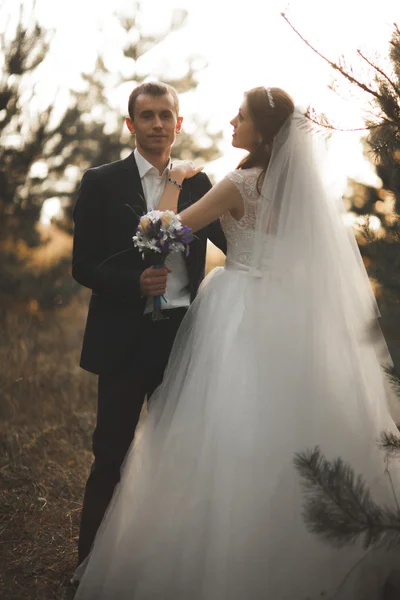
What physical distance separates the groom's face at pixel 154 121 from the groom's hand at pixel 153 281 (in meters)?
0.71

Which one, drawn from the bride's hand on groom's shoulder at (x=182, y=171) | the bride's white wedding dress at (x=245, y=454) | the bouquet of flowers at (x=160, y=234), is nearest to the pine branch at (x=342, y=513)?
the bride's white wedding dress at (x=245, y=454)

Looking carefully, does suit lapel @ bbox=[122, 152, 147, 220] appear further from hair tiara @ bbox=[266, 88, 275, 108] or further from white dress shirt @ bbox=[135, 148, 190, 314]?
hair tiara @ bbox=[266, 88, 275, 108]

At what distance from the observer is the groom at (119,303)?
11.4 feet

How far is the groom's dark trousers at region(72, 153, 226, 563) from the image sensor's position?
3475mm

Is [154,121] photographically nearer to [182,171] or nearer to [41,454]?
[182,171]

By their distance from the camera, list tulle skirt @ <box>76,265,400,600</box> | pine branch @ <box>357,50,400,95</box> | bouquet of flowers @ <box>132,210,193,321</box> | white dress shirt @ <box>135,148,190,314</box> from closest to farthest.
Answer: pine branch @ <box>357,50,400,95</box> < tulle skirt @ <box>76,265,400,600</box> < bouquet of flowers @ <box>132,210,193,321</box> < white dress shirt @ <box>135,148,190,314</box>

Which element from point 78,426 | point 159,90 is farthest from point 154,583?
point 78,426

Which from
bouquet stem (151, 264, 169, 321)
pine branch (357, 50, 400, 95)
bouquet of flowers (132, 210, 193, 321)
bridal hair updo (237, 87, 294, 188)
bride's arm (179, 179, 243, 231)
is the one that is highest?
bridal hair updo (237, 87, 294, 188)

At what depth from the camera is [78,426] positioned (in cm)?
Answer: 603

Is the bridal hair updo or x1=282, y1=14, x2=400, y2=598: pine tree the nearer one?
x1=282, y1=14, x2=400, y2=598: pine tree

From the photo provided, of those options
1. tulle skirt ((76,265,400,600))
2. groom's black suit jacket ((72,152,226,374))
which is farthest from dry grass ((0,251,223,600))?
groom's black suit jacket ((72,152,226,374))

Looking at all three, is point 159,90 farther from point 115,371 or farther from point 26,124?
point 26,124

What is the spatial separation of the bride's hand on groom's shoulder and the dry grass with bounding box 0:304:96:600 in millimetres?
2201

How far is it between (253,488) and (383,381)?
33.4 inches
